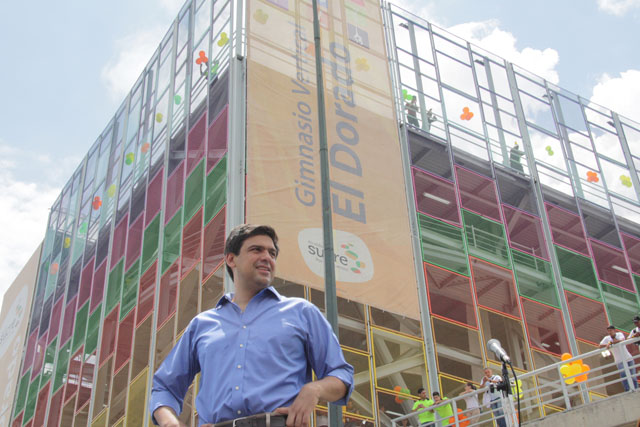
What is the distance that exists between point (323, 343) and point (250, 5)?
1933cm

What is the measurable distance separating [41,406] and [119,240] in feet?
A: 22.5

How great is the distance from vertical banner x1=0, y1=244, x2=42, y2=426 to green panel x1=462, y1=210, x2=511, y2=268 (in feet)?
59.9

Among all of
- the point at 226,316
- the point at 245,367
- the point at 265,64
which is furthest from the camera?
the point at 265,64

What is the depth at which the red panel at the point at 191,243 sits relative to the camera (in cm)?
2084

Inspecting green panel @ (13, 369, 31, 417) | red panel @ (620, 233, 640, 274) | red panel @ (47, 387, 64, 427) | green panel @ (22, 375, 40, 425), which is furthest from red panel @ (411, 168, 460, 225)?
green panel @ (13, 369, 31, 417)

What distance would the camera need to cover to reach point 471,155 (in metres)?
25.7

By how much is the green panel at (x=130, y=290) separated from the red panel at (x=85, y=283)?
149 inches

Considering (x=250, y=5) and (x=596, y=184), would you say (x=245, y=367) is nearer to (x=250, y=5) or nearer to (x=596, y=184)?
(x=250, y=5)

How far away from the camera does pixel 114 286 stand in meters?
25.4

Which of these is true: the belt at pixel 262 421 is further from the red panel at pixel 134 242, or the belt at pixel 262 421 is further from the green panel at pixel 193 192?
the red panel at pixel 134 242

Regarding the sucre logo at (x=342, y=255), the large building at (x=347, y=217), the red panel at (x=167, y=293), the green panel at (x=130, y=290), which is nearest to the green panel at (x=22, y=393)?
the large building at (x=347, y=217)

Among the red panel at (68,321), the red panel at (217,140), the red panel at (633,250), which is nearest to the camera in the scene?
the red panel at (217,140)

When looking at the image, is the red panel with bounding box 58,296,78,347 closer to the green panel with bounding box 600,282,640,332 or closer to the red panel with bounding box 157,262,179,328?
the red panel with bounding box 157,262,179,328

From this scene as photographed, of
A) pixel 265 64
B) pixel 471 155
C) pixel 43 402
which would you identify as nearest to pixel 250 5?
pixel 265 64
